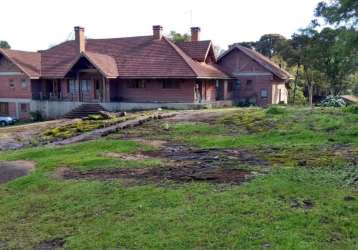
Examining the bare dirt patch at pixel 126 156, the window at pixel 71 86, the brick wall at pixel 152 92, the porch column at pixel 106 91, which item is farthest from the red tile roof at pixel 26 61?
the bare dirt patch at pixel 126 156

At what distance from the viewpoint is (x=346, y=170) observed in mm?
11102

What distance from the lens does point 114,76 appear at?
36781mm

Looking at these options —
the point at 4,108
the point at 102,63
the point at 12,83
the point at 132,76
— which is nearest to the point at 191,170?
the point at 132,76

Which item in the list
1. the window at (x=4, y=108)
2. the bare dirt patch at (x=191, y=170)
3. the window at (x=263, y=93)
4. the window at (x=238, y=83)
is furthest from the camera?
the window at (x=238, y=83)

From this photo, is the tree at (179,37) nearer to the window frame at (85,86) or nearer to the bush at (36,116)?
the window frame at (85,86)

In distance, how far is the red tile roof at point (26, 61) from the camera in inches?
1560

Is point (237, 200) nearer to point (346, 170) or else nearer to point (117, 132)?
point (346, 170)

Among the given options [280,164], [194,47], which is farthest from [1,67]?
[280,164]

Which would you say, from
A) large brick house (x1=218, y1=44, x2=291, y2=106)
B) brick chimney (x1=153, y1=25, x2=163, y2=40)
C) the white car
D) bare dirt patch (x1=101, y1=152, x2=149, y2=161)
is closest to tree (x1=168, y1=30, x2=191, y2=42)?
large brick house (x1=218, y1=44, x2=291, y2=106)

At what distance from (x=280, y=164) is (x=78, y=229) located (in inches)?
246

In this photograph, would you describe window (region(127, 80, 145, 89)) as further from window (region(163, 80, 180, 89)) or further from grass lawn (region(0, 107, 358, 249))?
grass lawn (region(0, 107, 358, 249))

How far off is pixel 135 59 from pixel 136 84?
2331 mm

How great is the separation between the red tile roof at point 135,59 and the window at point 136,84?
0.95 m

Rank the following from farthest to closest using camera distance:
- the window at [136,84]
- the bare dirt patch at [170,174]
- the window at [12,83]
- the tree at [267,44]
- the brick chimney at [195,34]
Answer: the tree at [267,44] → the brick chimney at [195,34] → the window at [12,83] → the window at [136,84] → the bare dirt patch at [170,174]
